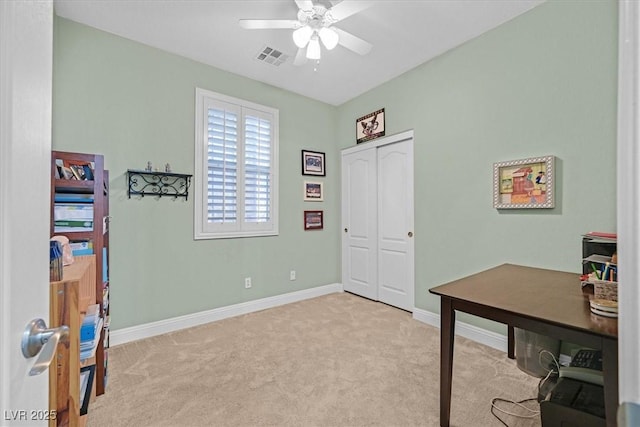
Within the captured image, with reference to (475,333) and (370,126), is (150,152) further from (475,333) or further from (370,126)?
(475,333)

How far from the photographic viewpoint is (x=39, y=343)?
0.54 meters

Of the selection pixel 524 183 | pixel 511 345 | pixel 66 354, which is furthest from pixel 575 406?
pixel 66 354

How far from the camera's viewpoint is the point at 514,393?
73.6 inches

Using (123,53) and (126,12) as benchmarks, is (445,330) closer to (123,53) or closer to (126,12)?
(126,12)

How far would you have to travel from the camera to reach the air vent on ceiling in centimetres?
287

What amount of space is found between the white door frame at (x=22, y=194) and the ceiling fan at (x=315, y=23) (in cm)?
176

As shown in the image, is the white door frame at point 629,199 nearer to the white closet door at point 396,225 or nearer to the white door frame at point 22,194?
the white door frame at point 22,194

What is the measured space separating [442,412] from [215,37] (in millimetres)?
3366

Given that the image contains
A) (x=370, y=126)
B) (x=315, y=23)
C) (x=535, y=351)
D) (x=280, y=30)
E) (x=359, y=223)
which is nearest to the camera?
(x=535, y=351)

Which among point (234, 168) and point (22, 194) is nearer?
point (22, 194)

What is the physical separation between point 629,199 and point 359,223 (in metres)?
3.61

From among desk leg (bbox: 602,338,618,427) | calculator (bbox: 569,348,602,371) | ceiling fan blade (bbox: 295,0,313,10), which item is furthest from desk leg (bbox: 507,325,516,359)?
ceiling fan blade (bbox: 295,0,313,10)

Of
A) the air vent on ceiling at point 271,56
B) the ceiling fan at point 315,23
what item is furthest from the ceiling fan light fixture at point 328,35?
the air vent on ceiling at point 271,56

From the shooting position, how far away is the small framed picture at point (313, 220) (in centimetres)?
400
